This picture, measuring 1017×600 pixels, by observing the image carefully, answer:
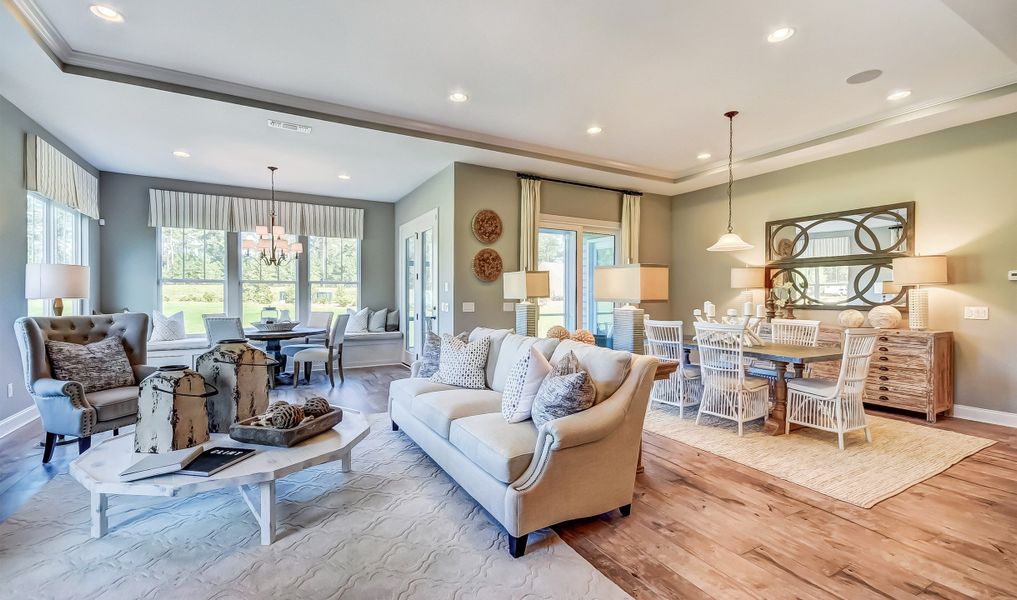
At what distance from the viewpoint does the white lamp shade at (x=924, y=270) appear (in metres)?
4.52

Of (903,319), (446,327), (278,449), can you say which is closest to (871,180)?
(903,319)

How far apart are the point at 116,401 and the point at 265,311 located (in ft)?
11.6

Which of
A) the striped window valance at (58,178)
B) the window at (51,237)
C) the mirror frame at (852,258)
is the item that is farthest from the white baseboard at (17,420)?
the mirror frame at (852,258)

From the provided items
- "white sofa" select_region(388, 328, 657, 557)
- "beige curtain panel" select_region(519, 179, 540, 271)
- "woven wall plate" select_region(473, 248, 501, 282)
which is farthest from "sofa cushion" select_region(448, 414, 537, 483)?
"beige curtain panel" select_region(519, 179, 540, 271)

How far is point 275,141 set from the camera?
4.86m

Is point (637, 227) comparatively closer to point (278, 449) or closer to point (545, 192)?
point (545, 192)

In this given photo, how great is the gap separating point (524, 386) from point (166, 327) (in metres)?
6.13

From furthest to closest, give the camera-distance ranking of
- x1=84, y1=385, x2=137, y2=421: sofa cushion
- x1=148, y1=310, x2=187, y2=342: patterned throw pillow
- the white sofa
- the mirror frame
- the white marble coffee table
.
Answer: x1=148, y1=310, x2=187, y2=342: patterned throw pillow < the mirror frame < x1=84, y1=385, x2=137, y2=421: sofa cushion < the white sofa < the white marble coffee table

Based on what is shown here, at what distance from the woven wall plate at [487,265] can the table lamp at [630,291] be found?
2.48 meters

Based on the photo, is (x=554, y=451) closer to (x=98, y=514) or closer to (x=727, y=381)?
(x=98, y=514)

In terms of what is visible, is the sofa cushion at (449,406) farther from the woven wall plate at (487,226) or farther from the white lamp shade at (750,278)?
the white lamp shade at (750,278)

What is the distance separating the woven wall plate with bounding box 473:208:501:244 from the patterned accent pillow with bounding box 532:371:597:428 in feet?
11.6

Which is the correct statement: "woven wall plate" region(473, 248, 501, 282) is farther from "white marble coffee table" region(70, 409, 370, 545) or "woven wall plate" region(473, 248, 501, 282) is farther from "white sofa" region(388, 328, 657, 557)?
"white marble coffee table" region(70, 409, 370, 545)

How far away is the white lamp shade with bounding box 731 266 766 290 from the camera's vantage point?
6102 millimetres
